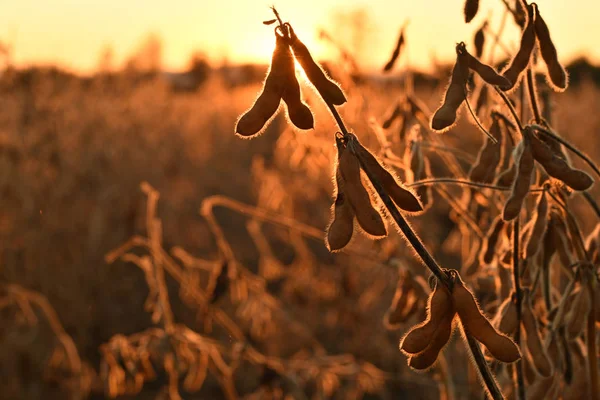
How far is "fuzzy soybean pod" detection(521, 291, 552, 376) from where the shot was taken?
0.94 metres

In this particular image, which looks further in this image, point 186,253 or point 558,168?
point 186,253

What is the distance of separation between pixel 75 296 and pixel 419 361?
12.4ft

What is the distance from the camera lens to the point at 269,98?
708 mm

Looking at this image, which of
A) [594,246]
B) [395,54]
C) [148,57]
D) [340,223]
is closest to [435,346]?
[340,223]

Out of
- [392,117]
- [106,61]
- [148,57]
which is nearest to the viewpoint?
[392,117]

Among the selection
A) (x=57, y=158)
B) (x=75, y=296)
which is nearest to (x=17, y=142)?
(x=57, y=158)

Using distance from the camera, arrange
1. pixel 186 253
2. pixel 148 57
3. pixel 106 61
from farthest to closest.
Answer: pixel 148 57
pixel 106 61
pixel 186 253

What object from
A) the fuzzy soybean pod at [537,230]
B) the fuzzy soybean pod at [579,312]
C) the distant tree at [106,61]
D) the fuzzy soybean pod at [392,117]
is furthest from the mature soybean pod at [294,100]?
the distant tree at [106,61]

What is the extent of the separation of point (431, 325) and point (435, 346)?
3cm

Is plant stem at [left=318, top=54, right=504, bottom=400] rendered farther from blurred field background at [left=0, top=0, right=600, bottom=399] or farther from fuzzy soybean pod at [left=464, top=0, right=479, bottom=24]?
blurred field background at [left=0, top=0, right=600, bottom=399]

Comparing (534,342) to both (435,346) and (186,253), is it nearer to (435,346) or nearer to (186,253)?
(435,346)

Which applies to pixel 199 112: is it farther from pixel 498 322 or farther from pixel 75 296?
pixel 498 322

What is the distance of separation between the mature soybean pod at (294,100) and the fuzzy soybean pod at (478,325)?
0.20m

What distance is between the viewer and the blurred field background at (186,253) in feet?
6.54
